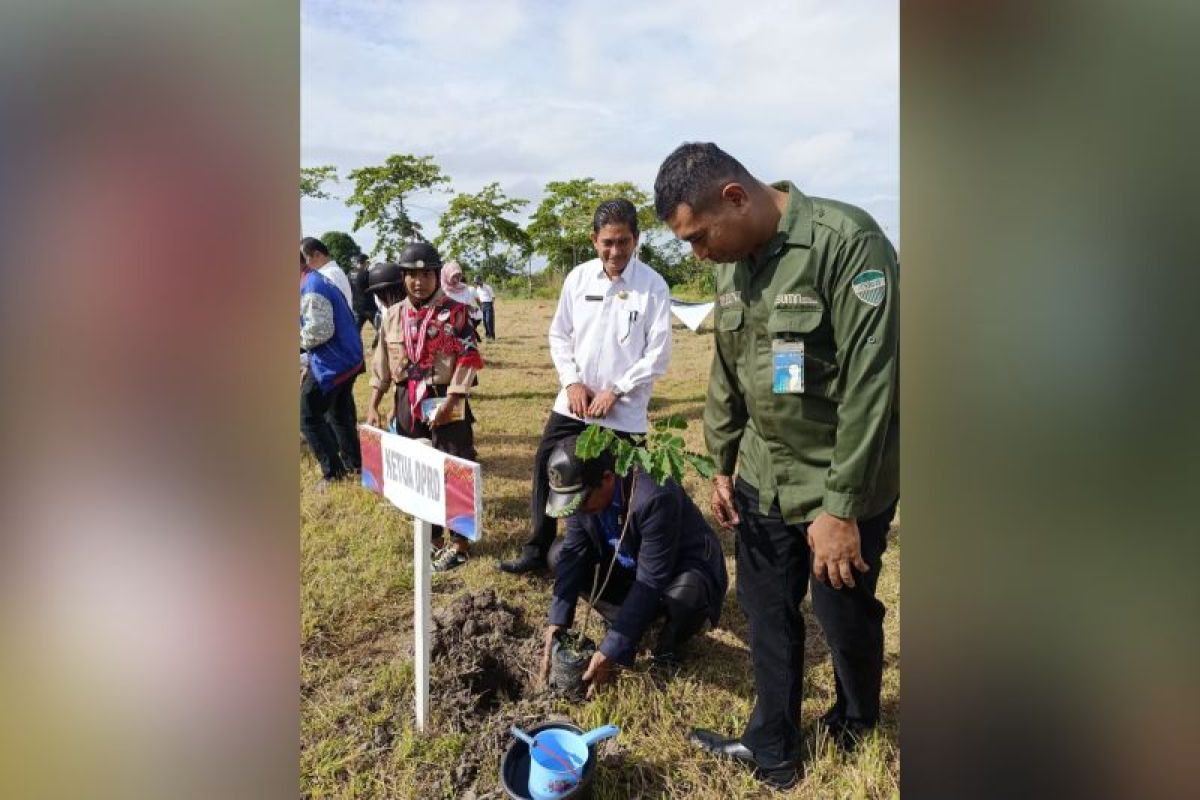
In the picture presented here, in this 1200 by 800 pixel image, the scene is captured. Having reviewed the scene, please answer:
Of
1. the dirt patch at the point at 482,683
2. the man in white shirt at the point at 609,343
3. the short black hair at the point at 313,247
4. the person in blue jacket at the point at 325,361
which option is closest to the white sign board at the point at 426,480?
the dirt patch at the point at 482,683

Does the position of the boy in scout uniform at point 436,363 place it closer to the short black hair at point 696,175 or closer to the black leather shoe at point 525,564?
the black leather shoe at point 525,564

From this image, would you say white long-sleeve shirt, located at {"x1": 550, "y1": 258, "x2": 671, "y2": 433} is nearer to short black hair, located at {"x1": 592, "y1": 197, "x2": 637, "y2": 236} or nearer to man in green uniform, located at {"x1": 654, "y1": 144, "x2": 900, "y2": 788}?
short black hair, located at {"x1": 592, "y1": 197, "x2": 637, "y2": 236}

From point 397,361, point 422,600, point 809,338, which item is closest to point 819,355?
point 809,338

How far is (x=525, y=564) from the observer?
3.92 metres

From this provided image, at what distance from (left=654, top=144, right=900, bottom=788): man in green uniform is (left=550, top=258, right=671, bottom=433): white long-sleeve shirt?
1.37 metres

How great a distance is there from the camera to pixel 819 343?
6.13 feet

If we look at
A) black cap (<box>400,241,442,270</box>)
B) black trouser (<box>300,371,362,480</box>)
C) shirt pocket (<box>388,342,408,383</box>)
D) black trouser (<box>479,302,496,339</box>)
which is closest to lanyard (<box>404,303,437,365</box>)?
shirt pocket (<box>388,342,408,383</box>)

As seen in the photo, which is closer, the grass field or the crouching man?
the grass field

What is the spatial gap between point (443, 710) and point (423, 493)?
0.87 metres

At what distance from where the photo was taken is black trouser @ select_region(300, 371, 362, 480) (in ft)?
16.8

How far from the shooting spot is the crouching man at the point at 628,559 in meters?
2.52
